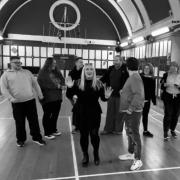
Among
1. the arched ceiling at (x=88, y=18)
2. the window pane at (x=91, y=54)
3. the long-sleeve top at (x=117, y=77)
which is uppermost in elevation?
the arched ceiling at (x=88, y=18)

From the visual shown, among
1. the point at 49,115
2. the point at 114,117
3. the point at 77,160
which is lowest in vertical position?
the point at 77,160

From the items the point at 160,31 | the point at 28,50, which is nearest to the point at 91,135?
the point at 160,31

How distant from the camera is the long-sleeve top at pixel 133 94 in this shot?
265cm

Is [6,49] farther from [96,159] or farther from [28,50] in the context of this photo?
[96,159]

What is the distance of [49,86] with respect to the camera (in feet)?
12.7

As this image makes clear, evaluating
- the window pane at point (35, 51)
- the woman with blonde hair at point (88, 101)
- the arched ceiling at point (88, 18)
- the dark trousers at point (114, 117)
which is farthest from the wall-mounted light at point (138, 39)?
the woman with blonde hair at point (88, 101)

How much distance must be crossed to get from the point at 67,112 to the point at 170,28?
491 centimetres

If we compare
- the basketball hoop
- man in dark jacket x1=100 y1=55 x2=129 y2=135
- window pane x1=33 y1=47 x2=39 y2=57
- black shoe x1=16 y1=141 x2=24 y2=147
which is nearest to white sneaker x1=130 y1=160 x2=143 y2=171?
man in dark jacket x1=100 y1=55 x2=129 y2=135

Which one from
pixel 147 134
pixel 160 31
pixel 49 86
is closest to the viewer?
pixel 49 86

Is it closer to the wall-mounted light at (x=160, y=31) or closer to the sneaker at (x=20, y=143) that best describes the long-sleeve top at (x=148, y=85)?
the sneaker at (x=20, y=143)

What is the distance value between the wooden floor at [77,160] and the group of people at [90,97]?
0.15m

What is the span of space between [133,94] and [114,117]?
1814 millimetres

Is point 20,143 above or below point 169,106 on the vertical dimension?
below

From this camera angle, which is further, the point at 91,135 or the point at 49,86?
the point at 49,86
